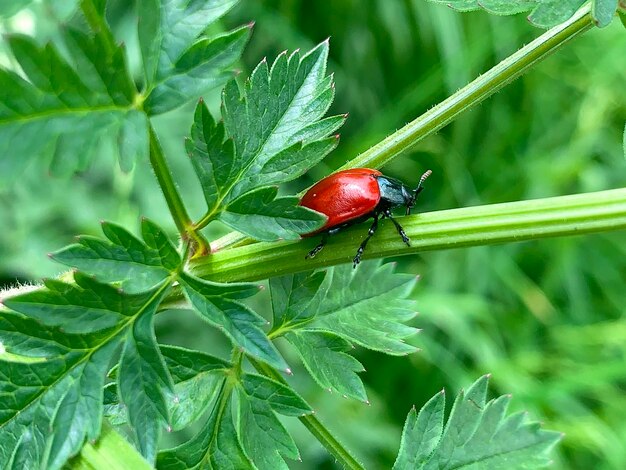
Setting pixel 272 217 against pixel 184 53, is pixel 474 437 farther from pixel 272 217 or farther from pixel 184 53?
pixel 184 53

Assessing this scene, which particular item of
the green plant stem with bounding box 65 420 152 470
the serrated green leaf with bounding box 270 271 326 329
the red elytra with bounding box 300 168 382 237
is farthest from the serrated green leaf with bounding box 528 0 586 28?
the green plant stem with bounding box 65 420 152 470

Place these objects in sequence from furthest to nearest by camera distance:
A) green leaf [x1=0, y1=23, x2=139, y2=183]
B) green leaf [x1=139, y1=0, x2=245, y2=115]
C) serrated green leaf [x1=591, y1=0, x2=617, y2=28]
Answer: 1. serrated green leaf [x1=591, y1=0, x2=617, y2=28]
2. green leaf [x1=139, y1=0, x2=245, y2=115]
3. green leaf [x1=0, y1=23, x2=139, y2=183]

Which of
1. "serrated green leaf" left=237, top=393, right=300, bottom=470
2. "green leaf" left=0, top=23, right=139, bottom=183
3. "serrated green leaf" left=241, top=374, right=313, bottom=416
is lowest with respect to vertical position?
"serrated green leaf" left=237, top=393, right=300, bottom=470

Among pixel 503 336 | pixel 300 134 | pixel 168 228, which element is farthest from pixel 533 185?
pixel 300 134

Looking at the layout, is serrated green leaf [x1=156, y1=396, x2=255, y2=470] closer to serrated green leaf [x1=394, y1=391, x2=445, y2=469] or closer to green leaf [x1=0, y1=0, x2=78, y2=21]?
serrated green leaf [x1=394, y1=391, x2=445, y2=469]

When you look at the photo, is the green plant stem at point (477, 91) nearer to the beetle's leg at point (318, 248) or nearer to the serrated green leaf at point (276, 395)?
the beetle's leg at point (318, 248)
